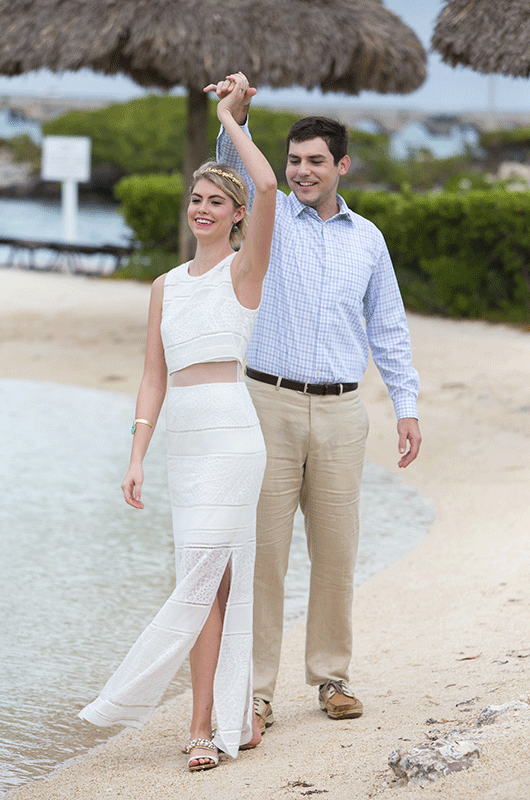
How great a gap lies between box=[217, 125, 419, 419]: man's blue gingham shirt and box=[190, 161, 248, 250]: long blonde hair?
0.58 feet

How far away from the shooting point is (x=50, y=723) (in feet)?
10.3

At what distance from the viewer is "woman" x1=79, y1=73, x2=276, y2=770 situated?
256cm

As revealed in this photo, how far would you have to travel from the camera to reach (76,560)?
15.2 feet

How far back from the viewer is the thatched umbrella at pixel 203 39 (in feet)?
28.9

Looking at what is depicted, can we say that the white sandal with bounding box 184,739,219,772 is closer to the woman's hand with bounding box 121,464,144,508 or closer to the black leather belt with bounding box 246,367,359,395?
the woman's hand with bounding box 121,464,144,508

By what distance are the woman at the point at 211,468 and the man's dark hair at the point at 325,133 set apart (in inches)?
11.2

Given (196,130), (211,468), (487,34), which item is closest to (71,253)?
(196,130)

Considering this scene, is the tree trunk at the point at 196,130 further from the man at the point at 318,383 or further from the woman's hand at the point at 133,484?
the woman's hand at the point at 133,484

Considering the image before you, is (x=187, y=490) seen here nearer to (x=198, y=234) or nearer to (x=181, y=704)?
(x=198, y=234)

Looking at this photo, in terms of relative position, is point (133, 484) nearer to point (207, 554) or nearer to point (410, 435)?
point (207, 554)

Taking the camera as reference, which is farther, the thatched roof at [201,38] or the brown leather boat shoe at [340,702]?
the thatched roof at [201,38]

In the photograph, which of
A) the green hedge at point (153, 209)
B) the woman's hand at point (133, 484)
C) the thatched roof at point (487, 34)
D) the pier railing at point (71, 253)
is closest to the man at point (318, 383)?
the woman's hand at point (133, 484)

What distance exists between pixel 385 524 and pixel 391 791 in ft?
10.4

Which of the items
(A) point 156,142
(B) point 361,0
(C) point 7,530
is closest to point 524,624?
(C) point 7,530
